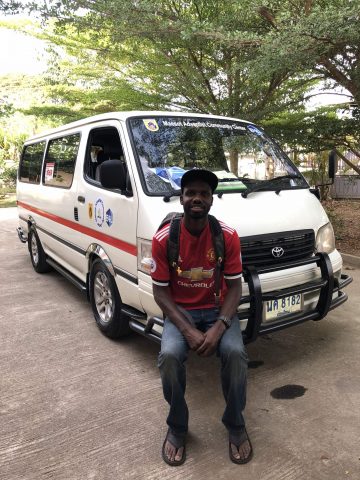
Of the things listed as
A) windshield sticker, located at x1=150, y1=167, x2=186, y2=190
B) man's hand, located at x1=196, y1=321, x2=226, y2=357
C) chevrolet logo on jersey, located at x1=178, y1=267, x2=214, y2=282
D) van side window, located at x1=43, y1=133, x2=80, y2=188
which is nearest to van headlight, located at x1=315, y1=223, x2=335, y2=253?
windshield sticker, located at x1=150, y1=167, x2=186, y2=190

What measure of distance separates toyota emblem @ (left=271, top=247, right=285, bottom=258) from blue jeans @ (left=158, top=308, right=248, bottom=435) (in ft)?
2.98

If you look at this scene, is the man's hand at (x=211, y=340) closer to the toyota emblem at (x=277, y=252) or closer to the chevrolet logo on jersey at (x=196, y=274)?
the chevrolet logo on jersey at (x=196, y=274)

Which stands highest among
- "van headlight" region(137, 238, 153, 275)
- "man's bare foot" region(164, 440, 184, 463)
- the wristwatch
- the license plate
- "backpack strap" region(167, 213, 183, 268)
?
"backpack strap" region(167, 213, 183, 268)

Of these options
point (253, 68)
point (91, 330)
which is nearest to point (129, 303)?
point (91, 330)

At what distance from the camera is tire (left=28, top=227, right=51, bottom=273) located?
6160 mm

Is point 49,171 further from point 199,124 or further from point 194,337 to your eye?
point 194,337

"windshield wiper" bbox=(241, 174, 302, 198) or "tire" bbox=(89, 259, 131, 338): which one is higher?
"windshield wiper" bbox=(241, 174, 302, 198)

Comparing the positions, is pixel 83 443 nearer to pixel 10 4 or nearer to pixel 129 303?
pixel 129 303

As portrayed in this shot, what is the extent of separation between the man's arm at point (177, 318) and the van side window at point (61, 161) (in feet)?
8.10

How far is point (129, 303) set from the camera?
3.36 metres

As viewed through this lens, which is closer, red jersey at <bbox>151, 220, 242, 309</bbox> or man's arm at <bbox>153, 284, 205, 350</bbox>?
man's arm at <bbox>153, 284, 205, 350</bbox>

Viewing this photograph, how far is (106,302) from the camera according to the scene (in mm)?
3891

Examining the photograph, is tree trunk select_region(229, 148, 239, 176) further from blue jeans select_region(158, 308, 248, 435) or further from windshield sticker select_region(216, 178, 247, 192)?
blue jeans select_region(158, 308, 248, 435)

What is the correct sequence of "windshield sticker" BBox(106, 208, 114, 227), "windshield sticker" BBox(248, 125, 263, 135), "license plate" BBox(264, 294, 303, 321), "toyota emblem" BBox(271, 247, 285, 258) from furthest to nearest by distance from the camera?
"windshield sticker" BBox(248, 125, 263, 135) < "windshield sticker" BBox(106, 208, 114, 227) < "toyota emblem" BBox(271, 247, 285, 258) < "license plate" BBox(264, 294, 303, 321)
